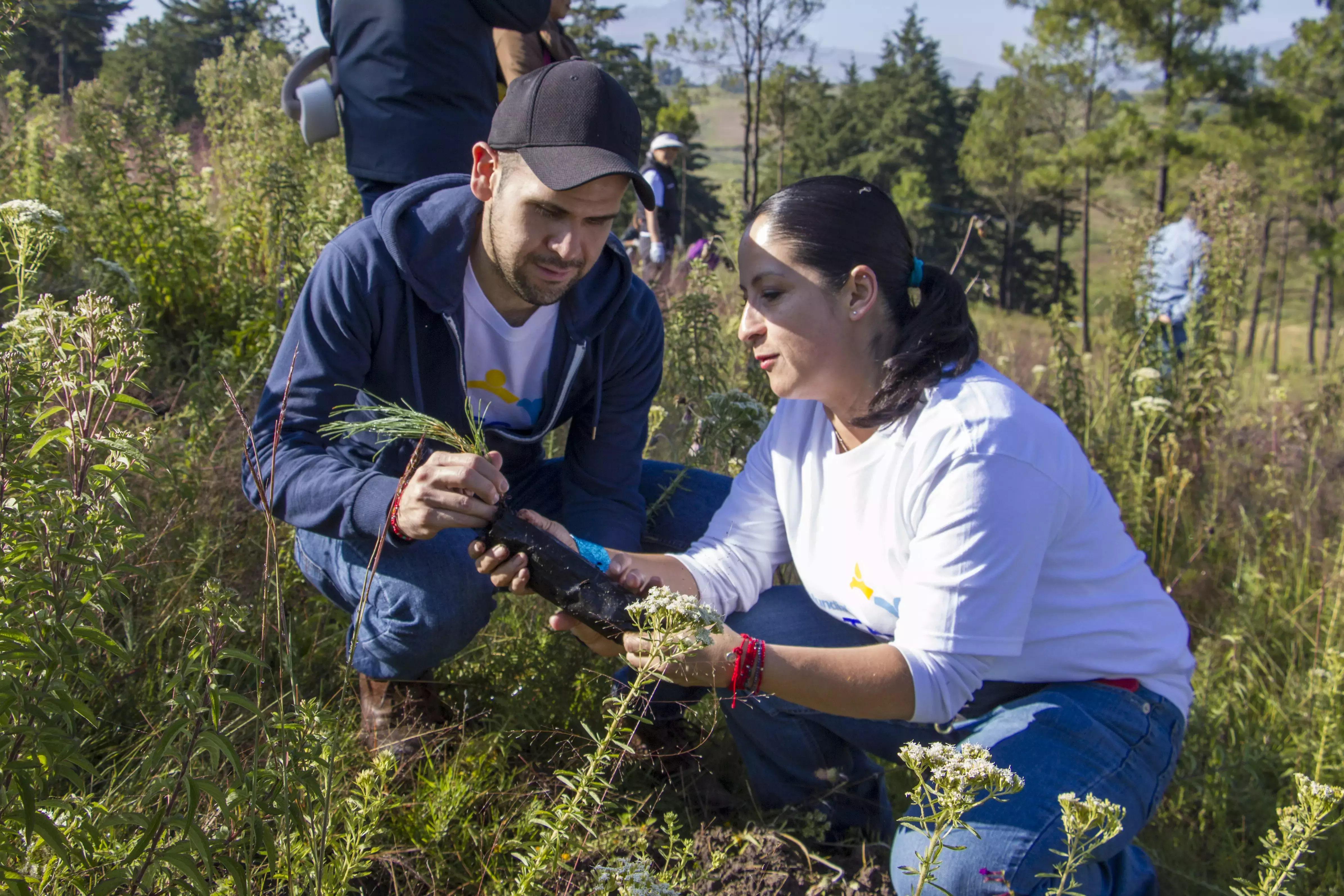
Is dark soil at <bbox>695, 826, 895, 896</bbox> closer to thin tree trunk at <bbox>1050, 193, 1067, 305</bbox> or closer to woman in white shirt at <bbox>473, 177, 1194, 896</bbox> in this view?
woman in white shirt at <bbox>473, 177, 1194, 896</bbox>

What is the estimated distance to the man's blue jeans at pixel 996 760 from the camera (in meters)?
1.85

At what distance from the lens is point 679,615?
56.6 inches

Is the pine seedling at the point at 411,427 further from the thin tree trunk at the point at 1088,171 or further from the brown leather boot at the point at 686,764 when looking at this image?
the thin tree trunk at the point at 1088,171

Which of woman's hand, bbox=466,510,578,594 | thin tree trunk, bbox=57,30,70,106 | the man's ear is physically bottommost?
woman's hand, bbox=466,510,578,594

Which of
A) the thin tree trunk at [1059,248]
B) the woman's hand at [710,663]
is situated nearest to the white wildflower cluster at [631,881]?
the woman's hand at [710,663]

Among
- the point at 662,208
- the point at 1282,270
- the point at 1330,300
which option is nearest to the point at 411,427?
the point at 662,208

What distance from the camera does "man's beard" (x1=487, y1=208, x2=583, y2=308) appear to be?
2.25 m

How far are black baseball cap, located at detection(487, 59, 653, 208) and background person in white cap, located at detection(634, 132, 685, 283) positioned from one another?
6.09 meters

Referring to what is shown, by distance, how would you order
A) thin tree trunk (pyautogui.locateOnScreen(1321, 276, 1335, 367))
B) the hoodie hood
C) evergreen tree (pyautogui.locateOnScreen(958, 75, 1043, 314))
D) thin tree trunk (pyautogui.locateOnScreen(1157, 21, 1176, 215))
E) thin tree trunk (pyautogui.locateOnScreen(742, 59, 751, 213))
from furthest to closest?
evergreen tree (pyautogui.locateOnScreen(958, 75, 1043, 314)) → thin tree trunk (pyautogui.locateOnScreen(1321, 276, 1335, 367)) → thin tree trunk (pyautogui.locateOnScreen(1157, 21, 1176, 215)) → thin tree trunk (pyautogui.locateOnScreen(742, 59, 751, 213)) → the hoodie hood

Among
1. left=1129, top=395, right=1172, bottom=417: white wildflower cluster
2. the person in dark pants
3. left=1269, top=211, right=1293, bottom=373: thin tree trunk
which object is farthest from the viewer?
left=1269, top=211, right=1293, bottom=373: thin tree trunk

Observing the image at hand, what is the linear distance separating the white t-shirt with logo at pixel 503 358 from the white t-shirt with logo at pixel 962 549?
623 mm

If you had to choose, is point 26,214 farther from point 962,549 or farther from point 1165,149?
point 1165,149

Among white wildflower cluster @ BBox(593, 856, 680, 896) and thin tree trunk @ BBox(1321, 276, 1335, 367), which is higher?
white wildflower cluster @ BBox(593, 856, 680, 896)

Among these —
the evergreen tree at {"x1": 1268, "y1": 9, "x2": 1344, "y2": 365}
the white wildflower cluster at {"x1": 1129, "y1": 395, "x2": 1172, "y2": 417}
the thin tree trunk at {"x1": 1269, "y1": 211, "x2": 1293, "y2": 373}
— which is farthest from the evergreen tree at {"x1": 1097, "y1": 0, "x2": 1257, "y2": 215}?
the white wildflower cluster at {"x1": 1129, "y1": 395, "x2": 1172, "y2": 417}
